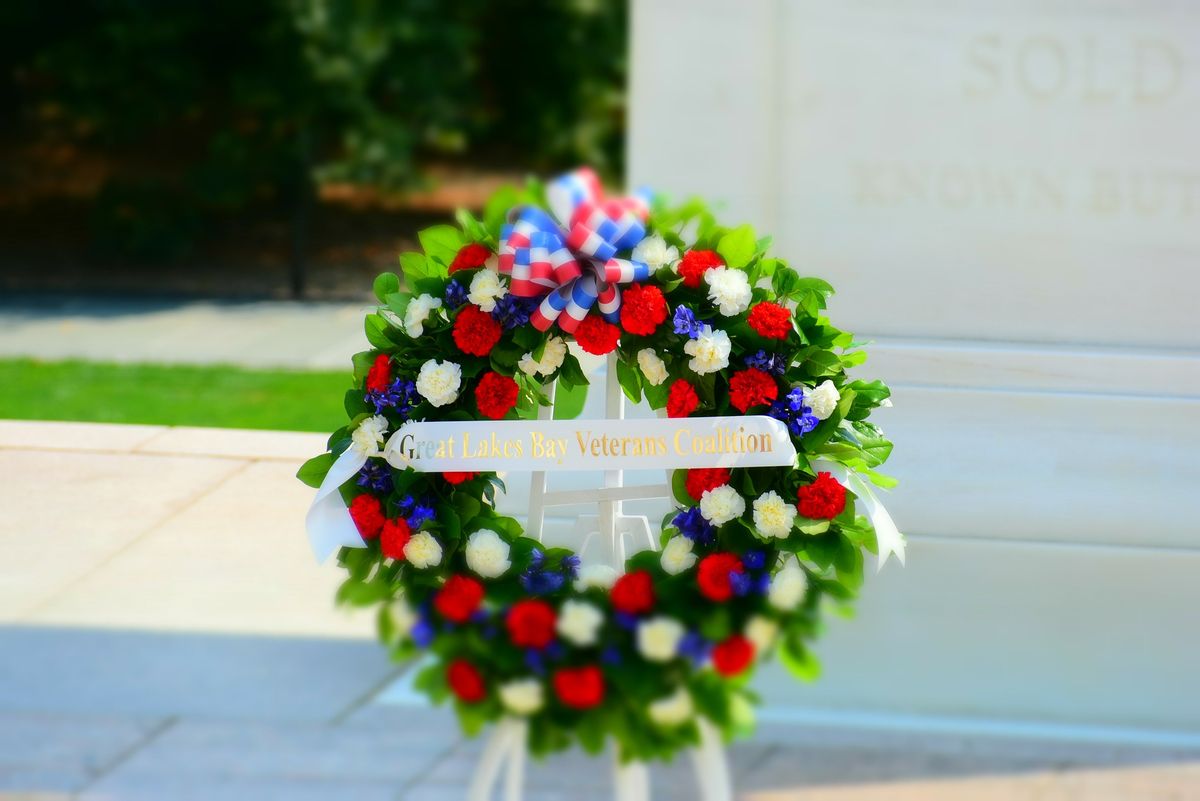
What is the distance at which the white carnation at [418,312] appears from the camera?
114 inches

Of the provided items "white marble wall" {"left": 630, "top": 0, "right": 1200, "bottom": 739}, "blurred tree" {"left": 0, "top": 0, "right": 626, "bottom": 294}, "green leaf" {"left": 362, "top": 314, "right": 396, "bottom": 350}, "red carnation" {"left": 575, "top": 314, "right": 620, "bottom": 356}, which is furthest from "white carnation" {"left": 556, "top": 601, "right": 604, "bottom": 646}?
"blurred tree" {"left": 0, "top": 0, "right": 626, "bottom": 294}

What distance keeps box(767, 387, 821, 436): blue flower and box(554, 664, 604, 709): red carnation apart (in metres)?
0.63

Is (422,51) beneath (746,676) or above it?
above

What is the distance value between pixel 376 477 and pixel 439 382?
25 cm

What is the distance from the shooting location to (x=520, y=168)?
1641 centimetres

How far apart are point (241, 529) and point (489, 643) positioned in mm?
2657

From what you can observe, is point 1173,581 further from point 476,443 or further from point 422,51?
point 422,51

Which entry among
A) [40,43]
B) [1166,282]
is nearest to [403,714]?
[1166,282]

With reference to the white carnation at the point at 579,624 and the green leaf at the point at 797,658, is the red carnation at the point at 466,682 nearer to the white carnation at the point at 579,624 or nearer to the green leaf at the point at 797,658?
the white carnation at the point at 579,624

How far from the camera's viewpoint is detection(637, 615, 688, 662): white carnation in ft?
8.38

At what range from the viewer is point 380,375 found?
9.68 ft

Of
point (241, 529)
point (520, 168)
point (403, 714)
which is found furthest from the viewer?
point (520, 168)

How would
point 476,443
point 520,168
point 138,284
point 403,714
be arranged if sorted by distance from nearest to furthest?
point 476,443 < point 403,714 < point 138,284 < point 520,168

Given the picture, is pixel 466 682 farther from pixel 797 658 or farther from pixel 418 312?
pixel 418 312
